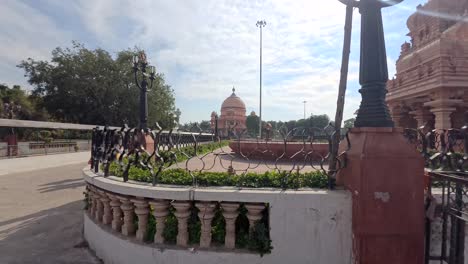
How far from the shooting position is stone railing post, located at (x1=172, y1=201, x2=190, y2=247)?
2752mm

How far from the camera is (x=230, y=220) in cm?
270

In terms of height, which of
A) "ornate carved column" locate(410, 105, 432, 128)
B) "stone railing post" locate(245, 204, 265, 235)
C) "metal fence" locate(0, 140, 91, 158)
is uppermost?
"ornate carved column" locate(410, 105, 432, 128)

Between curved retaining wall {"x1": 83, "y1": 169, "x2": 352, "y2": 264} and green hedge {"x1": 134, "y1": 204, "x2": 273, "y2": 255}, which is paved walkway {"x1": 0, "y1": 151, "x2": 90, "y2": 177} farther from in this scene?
curved retaining wall {"x1": 83, "y1": 169, "x2": 352, "y2": 264}

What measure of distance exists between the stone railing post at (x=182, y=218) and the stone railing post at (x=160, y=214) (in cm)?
13

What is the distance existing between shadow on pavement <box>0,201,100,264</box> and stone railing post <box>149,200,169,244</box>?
1314mm

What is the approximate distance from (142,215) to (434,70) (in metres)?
16.8

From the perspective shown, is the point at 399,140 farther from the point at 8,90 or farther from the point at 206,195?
the point at 8,90

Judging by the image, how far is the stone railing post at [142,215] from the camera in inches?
115

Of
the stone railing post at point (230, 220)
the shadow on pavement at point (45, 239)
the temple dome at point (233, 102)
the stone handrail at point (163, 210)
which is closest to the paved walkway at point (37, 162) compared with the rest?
the shadow on pavement at point (45, 239)

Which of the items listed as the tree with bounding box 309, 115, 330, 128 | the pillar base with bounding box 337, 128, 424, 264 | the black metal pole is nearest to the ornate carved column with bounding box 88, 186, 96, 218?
the tree with bounding box 309, 115, 330, 128

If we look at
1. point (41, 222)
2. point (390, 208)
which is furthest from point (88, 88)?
point (390, 208)

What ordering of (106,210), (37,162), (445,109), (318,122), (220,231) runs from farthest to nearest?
1. (318,122)
2. (37,162)
3. (445,109)
4. (106,210)
5. (220,231)

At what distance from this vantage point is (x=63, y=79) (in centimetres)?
2683

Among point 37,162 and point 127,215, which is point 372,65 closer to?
point 127,215
